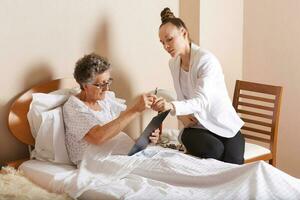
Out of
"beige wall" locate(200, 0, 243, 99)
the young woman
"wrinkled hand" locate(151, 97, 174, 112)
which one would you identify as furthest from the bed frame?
"beige wall" locate(200, 0, 243, 99)

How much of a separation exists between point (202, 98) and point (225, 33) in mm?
1210

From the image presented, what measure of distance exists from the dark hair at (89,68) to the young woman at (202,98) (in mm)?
369

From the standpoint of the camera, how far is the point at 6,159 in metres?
2.41

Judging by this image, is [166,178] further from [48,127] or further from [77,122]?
[48,127]

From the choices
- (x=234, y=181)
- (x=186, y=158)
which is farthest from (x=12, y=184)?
(x=234, y=181)

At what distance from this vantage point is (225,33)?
3463 mm

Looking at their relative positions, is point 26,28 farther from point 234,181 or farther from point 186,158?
point 234,181

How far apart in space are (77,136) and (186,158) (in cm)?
50

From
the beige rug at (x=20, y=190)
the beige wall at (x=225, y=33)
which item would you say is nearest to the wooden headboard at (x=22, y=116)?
the beige rug at (x=20, y=190)

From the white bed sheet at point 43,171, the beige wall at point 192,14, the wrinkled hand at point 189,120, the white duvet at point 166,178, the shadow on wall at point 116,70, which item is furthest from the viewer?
the beige wall at point 192,14

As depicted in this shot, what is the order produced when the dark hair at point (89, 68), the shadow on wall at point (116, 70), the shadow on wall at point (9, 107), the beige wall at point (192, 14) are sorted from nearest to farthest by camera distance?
the dark hair at point (89, 68) < the shadow on wall at point (9, 107) < the shadow on wall at point (116, 70) < the beige wall at point (192, 14)

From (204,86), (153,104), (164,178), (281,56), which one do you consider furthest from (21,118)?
(281,56)

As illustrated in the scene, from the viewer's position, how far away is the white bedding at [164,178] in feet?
6.17

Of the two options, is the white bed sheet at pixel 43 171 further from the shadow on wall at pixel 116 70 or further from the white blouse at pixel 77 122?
the shadow on wall at pixel 116 70
